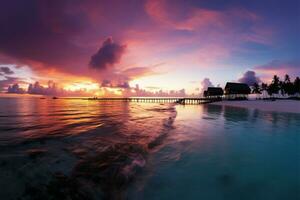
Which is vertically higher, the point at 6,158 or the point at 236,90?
the point at 236,90

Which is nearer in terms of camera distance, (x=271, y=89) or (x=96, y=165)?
(x=96, y=165)

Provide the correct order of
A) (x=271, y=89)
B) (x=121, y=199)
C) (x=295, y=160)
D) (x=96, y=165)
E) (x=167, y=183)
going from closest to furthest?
1. (x=121, y=199)
2. (x=167, y=183)
3. (x=96, y=165)
4. (x=295, y=160)
5. (x=271, y=89)

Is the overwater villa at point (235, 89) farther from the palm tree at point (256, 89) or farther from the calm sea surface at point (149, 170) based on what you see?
the calm sea surface at point (149, 170)

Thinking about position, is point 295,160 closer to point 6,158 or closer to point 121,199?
point 121,199

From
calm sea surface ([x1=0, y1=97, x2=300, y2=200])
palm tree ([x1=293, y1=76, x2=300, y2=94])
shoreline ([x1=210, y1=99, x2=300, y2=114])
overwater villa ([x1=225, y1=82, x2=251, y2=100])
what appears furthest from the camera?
overwater villa ([x1=225, y1=82, x2=251, y2=100])

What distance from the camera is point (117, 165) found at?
20.2ft

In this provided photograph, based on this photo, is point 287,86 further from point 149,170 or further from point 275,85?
point 149,170

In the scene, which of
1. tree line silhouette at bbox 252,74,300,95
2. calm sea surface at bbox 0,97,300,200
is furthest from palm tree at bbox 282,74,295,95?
calm sea surface at bbox 0,97,300,200

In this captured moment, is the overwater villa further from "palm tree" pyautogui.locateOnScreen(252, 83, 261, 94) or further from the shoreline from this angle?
the shoreline

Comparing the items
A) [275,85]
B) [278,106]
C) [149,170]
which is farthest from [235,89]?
[149,170]

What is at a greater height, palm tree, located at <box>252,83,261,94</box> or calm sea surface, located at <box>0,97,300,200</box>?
palm tree, located at <box>252,83,261,94</box>

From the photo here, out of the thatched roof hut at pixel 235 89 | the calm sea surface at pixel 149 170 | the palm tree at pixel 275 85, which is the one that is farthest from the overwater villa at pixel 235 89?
the calm sea surface at pixel 149 170

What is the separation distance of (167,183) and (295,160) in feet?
19.5

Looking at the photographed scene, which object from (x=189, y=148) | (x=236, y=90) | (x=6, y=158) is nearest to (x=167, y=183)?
(x=189, y=148)
